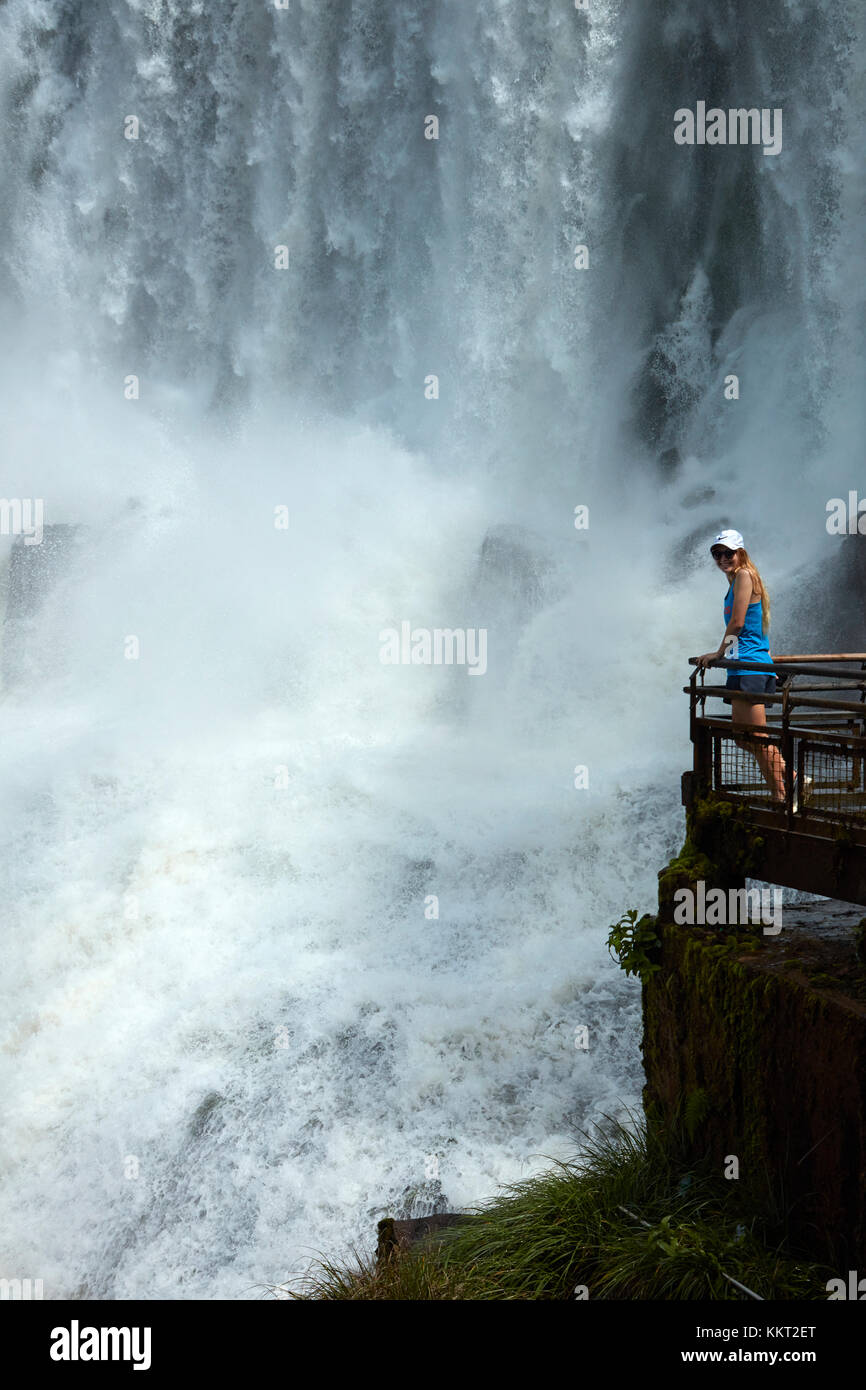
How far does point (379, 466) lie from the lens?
20859 mm

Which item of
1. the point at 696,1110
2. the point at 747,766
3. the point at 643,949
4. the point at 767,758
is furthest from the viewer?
the point at 747,766

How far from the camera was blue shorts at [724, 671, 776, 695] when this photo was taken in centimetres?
705

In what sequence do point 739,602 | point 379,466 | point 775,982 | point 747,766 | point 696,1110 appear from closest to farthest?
point 775,982
point 696,1110
point 739,602
point 747,766
point 379,466

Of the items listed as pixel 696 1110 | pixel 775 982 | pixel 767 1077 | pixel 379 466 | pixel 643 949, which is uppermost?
pixel 379 466

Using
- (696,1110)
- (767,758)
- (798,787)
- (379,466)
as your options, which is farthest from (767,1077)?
(379,466)

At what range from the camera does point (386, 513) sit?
20359mm

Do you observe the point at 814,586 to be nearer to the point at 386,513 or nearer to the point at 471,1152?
the point at 386,513

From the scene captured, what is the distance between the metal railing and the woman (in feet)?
0.04

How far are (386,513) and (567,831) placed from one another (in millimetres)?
8453

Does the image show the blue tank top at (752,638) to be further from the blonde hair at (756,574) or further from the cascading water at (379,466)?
the cascading water at (379,466)

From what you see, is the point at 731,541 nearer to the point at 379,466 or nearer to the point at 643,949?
the point at 643,949

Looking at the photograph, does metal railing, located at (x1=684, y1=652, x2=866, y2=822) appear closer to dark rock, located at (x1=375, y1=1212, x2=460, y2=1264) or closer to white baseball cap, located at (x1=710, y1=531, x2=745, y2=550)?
white baseball cap, located at (x1=710, y1=531, x2=745, y2=550)

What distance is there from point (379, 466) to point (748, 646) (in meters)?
14.6

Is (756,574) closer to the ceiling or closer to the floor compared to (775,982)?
closer to the ceiling
